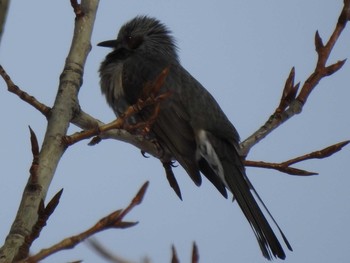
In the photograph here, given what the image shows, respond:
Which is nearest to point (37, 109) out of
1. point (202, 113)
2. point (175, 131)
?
point (175, 131)

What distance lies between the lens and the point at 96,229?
204 cm

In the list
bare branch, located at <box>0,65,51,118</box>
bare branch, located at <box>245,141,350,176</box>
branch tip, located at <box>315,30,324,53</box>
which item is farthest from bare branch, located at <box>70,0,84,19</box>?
bare branch, located at <box>245,141,350,176</box>

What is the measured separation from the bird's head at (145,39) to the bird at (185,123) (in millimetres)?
41

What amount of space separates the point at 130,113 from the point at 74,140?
29cm

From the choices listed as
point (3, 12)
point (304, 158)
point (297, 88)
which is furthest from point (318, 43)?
point (3, 12)

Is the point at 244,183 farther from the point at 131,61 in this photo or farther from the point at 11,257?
the point at 11,257

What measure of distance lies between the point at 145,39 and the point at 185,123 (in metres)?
1.75

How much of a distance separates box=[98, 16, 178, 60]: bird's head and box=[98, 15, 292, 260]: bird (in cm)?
4

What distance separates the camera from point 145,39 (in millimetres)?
6730

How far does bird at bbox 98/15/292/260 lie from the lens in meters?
4.77

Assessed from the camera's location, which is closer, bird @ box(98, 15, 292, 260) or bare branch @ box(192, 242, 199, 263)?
bare branch @ box(192, 242, 199, 263)

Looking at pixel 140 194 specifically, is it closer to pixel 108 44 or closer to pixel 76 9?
pixel 76 9

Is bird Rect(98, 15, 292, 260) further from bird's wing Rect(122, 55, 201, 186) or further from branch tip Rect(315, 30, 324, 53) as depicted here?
branch tip Rect(315, 30, 324, 53)

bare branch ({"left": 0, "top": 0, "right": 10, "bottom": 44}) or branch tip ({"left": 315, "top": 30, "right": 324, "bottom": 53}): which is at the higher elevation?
branch tip ({"left": 315, "top": 30, "right": 324, "bottom": 53})
